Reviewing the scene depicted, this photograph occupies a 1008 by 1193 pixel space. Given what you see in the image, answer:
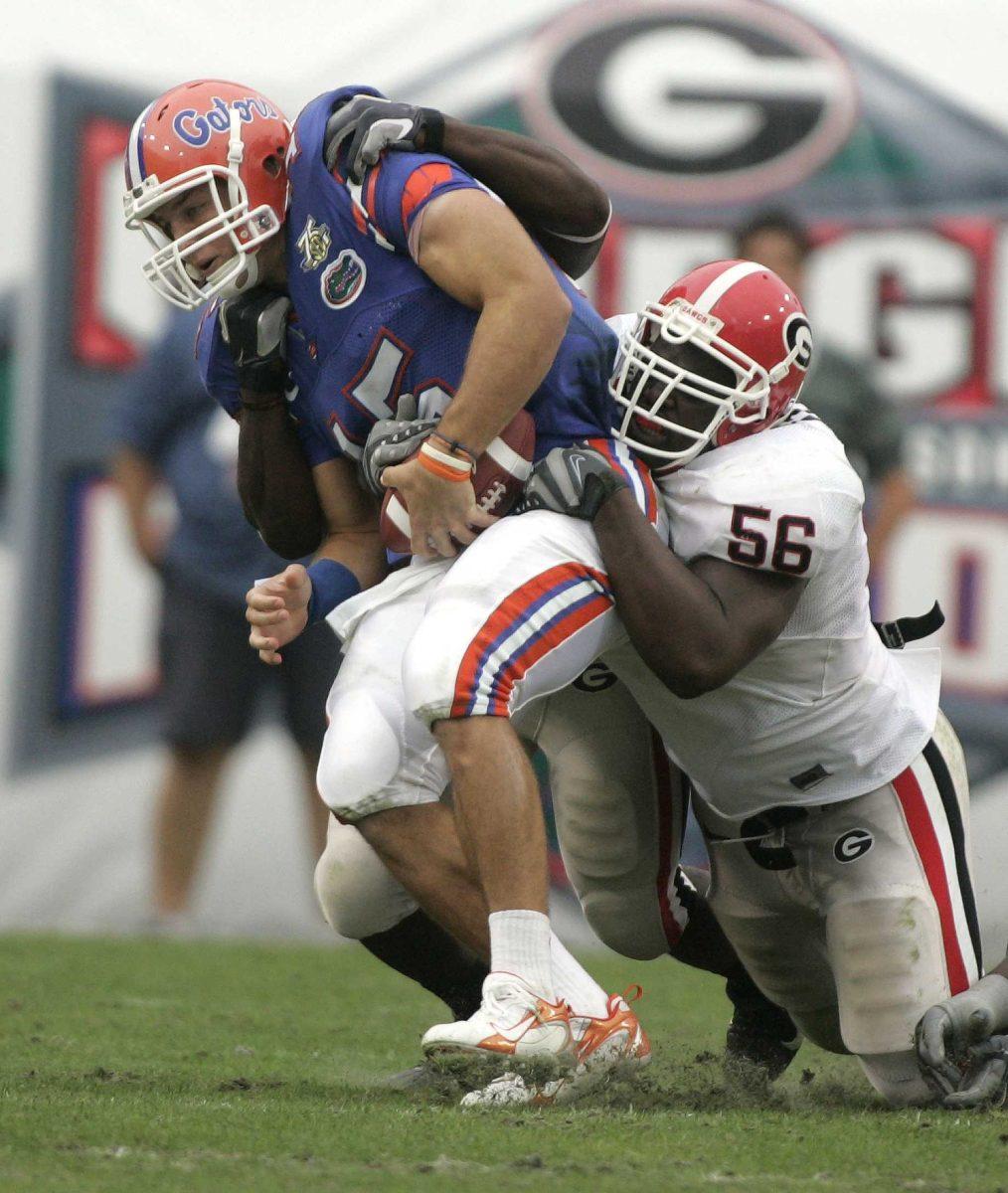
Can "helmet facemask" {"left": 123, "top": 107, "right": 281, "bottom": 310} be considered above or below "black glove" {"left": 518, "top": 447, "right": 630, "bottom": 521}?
above

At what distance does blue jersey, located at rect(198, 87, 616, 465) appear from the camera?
10.6 ft

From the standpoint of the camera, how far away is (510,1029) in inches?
107

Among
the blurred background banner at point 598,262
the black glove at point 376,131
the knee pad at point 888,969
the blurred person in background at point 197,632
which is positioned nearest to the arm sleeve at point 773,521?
the knee pad at point 888,969

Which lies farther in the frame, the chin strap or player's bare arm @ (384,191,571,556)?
the chin strap

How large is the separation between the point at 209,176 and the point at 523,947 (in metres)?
1.36

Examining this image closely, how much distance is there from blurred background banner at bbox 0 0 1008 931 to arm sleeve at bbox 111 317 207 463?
0.19ft

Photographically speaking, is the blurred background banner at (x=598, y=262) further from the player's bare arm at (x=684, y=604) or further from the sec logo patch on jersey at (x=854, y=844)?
the player's bare arm at (x=684, y=604)

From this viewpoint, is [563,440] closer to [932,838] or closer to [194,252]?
[194,252]

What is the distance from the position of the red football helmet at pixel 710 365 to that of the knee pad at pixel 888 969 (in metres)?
0.84

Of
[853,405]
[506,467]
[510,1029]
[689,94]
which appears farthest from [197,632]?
[510,1029]

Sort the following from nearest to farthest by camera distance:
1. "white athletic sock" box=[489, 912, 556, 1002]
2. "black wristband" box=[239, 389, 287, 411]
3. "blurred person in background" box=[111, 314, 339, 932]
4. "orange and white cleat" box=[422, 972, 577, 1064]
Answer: "orange and white cleat" box=[422, 972, 577, 1064]
"white athletic sock" box=[489, 912, 556, 1002]
"black wristband" box=[239, 389, 287, 411]
"blurred person in background" box=[111, 314, 339, 932]

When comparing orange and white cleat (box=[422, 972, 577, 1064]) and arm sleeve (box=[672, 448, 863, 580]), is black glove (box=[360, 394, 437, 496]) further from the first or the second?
orange and white cleat (box=[422, 972, 577, 1064])

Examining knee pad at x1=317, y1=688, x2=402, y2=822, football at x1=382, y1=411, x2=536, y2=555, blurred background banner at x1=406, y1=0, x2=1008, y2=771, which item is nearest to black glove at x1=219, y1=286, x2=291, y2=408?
football at x1=382, y1=411, x2=536, y2=555

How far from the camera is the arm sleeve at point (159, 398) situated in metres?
6.54
